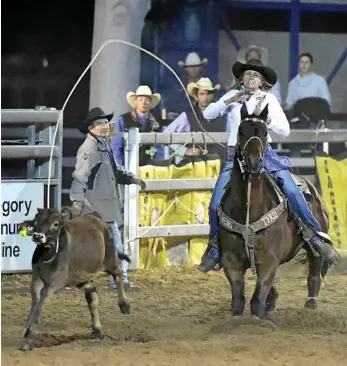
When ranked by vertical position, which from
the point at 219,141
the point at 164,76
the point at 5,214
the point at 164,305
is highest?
the point at 164,76

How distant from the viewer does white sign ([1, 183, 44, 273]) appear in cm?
1062

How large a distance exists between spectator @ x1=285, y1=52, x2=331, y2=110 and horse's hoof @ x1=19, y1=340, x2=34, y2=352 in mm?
8300

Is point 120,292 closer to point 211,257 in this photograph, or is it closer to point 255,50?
point 211,257

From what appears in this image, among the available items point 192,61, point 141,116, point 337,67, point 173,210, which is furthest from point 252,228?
point 337,67

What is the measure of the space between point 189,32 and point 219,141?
146 inches

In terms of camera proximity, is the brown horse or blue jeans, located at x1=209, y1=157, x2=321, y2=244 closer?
the brown horse

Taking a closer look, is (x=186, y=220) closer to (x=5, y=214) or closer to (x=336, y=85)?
(x=5, y=214)

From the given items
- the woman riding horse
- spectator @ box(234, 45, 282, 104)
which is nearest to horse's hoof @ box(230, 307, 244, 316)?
the woman riding horse

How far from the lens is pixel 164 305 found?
372 inches

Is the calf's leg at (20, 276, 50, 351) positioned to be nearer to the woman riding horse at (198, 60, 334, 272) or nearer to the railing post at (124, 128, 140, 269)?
the woman riding horse at (198, 60, 334, 272)

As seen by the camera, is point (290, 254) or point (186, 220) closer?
point (290, 254)

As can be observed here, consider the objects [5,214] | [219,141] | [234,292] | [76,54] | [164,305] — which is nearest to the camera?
[234,292]

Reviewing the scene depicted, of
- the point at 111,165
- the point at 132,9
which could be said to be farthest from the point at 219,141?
the point at 132,9

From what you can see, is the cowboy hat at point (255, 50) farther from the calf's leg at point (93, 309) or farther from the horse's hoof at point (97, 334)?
the horse's hoof at point (97, 334)
